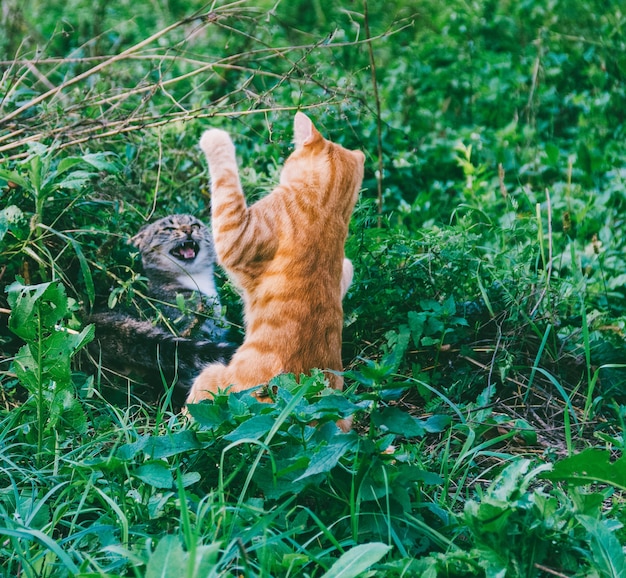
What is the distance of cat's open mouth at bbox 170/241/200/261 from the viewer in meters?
4.12

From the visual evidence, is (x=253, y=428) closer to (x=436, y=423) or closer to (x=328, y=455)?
(x=328, y=455)

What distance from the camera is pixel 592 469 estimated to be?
2.16 metres

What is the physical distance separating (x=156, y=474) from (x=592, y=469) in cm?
120

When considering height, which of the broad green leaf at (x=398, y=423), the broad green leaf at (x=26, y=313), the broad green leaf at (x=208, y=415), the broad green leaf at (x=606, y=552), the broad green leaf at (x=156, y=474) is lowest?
the broad green leaf at (x=606, y=552)

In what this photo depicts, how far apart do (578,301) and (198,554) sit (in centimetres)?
252

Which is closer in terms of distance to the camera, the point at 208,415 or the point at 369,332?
the point at 208,415

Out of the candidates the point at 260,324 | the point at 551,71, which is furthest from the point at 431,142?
the point at 260,324

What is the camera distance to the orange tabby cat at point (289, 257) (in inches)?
118

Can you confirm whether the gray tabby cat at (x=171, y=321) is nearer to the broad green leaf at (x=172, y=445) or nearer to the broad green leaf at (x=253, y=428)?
the broad green leaf at (x=172, y=445)

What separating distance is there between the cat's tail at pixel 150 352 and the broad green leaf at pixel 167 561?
1588 mm

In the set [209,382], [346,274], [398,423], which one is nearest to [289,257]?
Result: [346,274]

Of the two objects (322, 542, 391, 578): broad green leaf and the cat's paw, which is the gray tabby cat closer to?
the cat's paw

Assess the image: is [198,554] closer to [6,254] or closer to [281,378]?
[281,378]

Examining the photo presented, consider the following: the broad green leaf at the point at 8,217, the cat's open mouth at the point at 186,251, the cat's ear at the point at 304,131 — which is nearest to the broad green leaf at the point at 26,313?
the broad green leaf at the point at 8,217
